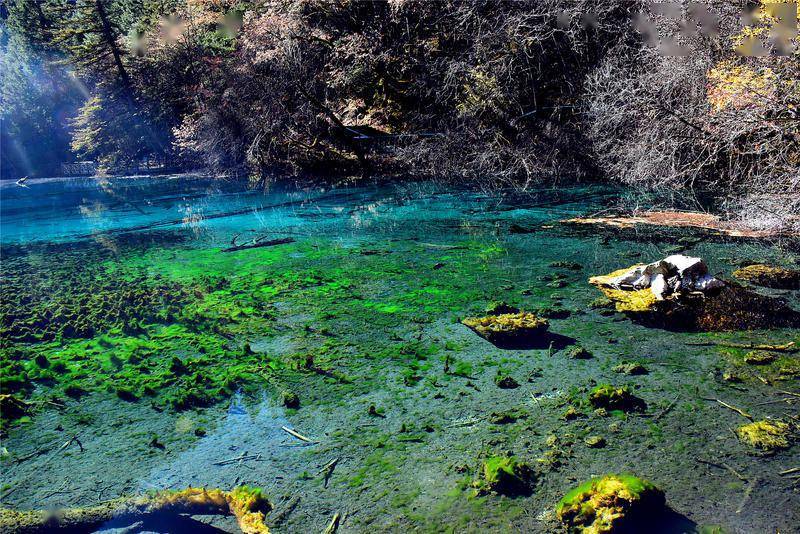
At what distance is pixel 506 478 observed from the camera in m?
2.95

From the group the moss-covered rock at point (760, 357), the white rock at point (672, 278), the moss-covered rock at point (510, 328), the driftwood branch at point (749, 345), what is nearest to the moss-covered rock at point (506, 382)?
the moss-covered rock at point (510, 328)

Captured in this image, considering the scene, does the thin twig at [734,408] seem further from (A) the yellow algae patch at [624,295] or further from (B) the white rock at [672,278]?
(B) the white rock at [672,278]

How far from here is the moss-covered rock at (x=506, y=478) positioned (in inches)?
115

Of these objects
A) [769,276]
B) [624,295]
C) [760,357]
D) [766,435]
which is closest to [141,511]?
[766,435]

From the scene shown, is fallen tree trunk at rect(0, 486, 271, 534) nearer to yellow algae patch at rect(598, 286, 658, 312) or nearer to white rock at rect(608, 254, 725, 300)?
yellow algae patch at rect(598, 286, 658, 312)

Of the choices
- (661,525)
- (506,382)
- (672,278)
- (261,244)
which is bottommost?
(661,525)

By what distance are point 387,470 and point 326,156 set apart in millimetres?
14813

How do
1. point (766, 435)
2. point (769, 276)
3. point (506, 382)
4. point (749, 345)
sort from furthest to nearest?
point (769, 276)
point (749, 345)
point (506, 382)
point (766, 435)

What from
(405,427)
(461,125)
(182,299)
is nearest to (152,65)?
(461,125)

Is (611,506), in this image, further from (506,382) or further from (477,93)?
(477,93)

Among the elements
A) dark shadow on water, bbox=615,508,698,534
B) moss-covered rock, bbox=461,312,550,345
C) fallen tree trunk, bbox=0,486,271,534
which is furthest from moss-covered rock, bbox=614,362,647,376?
fallen tree trunk, bbox=0,486,271,534

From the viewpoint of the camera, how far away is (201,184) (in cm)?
1839

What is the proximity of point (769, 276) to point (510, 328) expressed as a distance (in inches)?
109

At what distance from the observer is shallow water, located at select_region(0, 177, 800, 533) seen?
9.66ft
